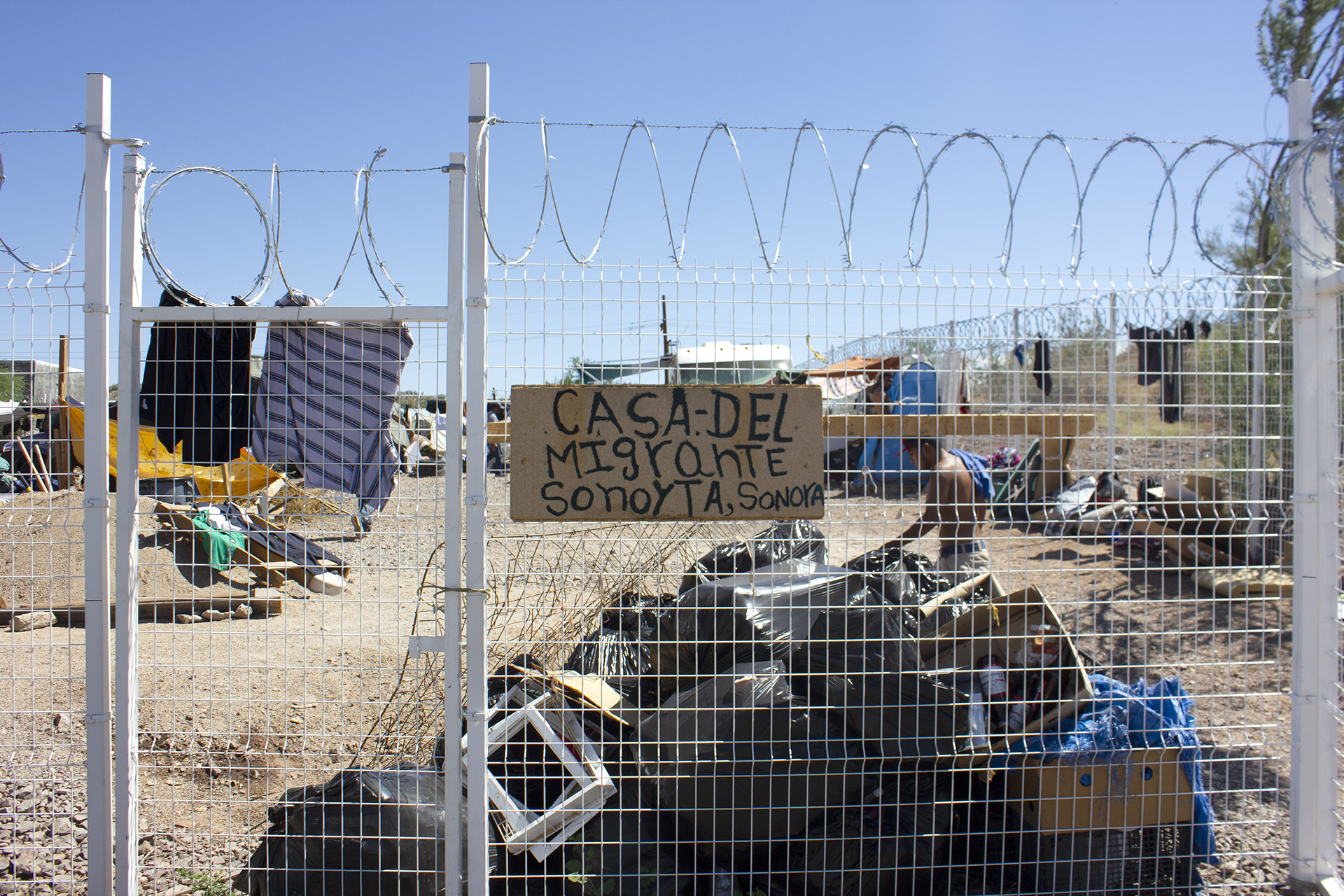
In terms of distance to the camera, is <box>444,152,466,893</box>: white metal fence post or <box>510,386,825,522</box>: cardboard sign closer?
<box>444,152,466,893</box>: white metal fence post

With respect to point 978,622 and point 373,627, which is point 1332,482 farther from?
point 373,627

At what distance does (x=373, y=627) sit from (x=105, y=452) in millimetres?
4740

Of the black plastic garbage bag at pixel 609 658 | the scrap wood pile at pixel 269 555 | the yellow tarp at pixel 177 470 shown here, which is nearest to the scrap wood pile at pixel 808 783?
the black plastic garbage bag at pixel 609 658

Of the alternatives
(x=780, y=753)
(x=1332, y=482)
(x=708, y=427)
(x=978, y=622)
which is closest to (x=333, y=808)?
(x=780, y=753)

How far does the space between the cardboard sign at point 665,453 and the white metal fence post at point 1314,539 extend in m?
2.11

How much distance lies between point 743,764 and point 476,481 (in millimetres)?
1586

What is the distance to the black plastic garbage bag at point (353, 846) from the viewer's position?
3.03 m

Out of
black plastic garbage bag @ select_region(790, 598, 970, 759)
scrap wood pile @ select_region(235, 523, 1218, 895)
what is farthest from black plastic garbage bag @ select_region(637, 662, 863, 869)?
black plastic garbage bag @ select_region(790, 598, 970, 759)

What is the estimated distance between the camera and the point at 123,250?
3.06m

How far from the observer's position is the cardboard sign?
9.95 ft

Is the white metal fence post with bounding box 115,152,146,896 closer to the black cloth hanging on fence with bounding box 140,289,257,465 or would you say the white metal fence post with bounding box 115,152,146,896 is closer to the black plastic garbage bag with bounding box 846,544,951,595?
the black cloth hanging on fence with bounding box 140,289,257,465

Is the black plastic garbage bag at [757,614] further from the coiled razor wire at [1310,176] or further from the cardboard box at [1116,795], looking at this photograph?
the coiled razor wire at [1310,176]

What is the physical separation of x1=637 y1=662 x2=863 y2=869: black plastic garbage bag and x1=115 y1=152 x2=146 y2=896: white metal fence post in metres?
1.97

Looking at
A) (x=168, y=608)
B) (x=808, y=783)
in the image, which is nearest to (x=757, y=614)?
(x=808, y=783)
